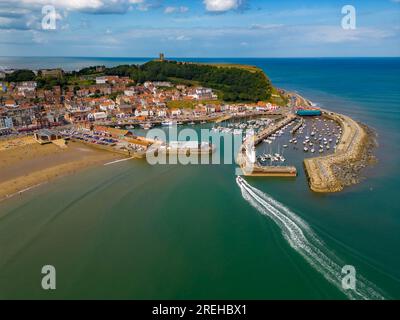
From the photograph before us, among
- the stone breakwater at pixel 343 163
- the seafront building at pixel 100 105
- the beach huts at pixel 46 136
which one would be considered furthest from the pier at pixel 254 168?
the beach huts at pixel 46 136

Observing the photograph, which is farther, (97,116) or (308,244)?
(97,116)

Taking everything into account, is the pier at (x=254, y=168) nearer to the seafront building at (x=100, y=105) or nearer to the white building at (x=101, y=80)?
the seafront building at (x=100, y=105)

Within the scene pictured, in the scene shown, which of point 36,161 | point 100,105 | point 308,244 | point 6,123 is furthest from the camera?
point 100,105

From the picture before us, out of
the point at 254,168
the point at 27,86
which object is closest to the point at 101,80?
the point at 27,86

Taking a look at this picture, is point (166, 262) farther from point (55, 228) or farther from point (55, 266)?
point (55, 228)

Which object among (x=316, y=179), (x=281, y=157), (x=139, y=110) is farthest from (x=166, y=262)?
(x=139, y=110)

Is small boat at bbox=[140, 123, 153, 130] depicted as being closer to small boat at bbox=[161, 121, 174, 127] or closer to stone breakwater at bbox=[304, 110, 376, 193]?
small boat at bbox=[161, 121, 174, 127]

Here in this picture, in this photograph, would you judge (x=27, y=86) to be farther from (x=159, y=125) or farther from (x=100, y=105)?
(x=159, y=125)
